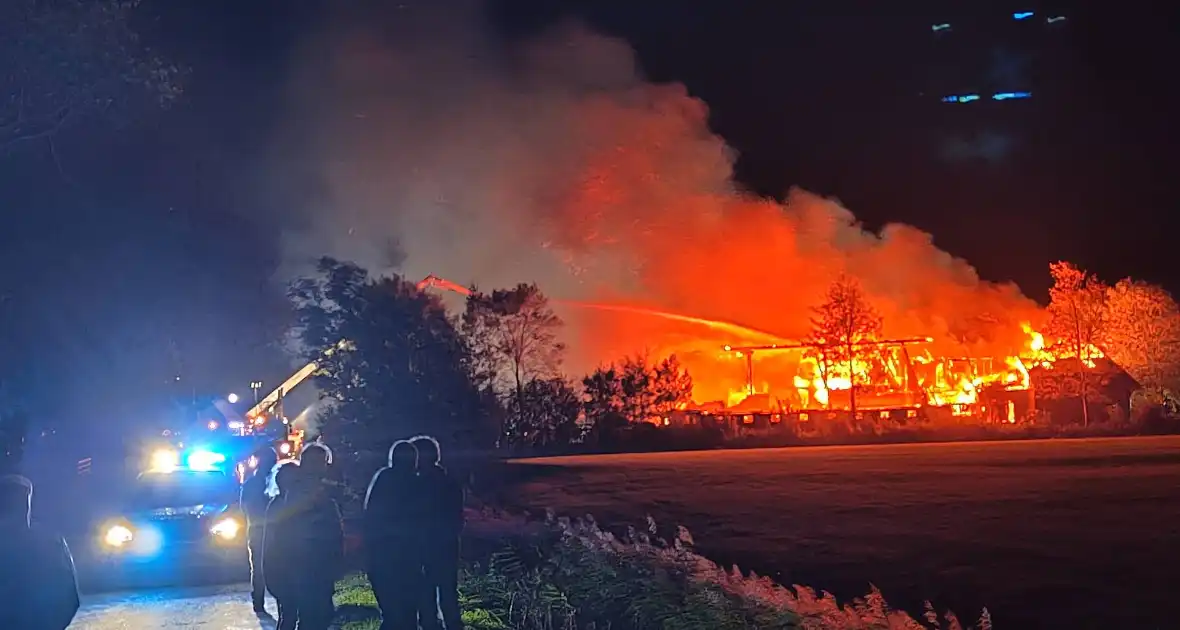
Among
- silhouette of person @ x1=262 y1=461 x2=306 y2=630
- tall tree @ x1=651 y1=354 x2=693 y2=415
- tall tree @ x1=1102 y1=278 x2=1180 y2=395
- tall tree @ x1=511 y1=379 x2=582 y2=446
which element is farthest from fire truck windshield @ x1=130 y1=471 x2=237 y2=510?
tall tree @ x1=1102 y1=278 x2=1180 y2=395

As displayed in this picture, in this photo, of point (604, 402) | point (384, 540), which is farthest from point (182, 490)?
point (384, 540)

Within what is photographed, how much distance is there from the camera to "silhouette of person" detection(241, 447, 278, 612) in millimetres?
10922

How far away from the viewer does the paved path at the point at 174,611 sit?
1101cm

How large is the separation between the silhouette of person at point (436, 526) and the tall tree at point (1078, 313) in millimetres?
5791

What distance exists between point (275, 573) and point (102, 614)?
3265 millimetres

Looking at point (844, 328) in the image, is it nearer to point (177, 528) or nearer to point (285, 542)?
point (285, 542)

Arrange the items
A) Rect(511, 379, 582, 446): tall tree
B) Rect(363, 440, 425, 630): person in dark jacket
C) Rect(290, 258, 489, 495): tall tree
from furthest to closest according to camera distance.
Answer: Rect(290, 258, 489, 495): tall tree → Rect(511, 379, 582, 446): tall tree → Rect(363, 440, 425, 630): person in dark jacket

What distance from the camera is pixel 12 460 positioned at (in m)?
21.6

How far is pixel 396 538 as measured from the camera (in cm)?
900

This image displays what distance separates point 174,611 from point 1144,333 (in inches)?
377

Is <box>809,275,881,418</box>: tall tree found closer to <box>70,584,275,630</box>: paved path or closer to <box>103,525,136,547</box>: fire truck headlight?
<box>70,584,275,630</box>: paved path

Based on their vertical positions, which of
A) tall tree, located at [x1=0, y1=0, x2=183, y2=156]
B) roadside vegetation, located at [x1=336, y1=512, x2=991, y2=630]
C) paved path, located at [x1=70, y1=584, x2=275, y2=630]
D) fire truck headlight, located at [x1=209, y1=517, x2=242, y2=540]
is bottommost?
paved path, located at [x1=70, y1=584, x2=275, y2=630]

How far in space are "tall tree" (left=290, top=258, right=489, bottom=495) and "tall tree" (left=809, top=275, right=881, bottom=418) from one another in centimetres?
510

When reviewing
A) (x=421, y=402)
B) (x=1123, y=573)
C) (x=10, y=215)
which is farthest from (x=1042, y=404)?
(x=10, y=215)
